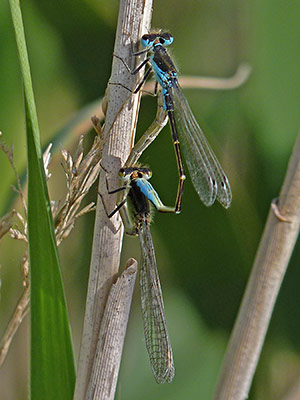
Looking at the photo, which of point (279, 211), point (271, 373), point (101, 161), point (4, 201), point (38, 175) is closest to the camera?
point (38, 175)

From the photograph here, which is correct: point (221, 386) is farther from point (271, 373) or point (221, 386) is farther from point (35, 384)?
point (271, 373)

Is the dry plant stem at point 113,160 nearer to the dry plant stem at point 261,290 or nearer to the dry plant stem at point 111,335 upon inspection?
the dry plant stem at point 111,335

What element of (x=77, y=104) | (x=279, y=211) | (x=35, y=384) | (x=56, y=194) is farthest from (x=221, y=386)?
(x=77, y=104)

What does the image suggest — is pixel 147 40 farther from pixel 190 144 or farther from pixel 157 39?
pixel 190 144

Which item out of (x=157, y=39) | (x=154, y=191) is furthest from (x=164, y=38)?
(x=154, y=191)

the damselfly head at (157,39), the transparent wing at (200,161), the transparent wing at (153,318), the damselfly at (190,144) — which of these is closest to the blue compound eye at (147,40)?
the damselfly head at (157,39)

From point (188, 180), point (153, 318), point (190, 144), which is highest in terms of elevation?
point (190, 144)
